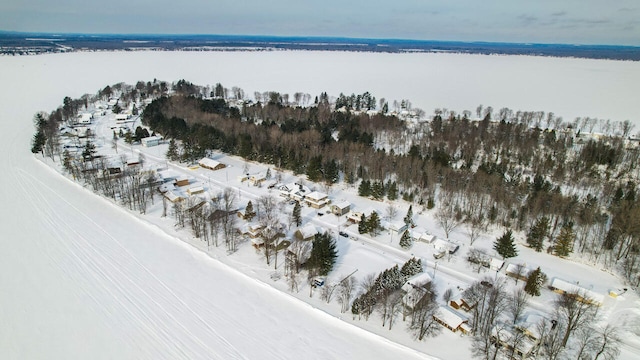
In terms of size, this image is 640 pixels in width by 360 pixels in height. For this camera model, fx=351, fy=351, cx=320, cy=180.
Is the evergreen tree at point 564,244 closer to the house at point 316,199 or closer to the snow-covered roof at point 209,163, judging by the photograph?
the house at point 316,199

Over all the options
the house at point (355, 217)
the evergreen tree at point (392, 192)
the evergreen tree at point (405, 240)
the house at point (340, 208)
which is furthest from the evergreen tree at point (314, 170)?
the evergreen tree at point (405, 240)

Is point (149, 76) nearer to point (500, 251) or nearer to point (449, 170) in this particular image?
point (449, 170)

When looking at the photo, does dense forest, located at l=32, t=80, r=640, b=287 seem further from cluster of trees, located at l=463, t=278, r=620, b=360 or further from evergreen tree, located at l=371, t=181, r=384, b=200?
cluster of trees, located at l=463, t=278, r=620, b=360

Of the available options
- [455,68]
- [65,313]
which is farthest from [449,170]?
[455,68]

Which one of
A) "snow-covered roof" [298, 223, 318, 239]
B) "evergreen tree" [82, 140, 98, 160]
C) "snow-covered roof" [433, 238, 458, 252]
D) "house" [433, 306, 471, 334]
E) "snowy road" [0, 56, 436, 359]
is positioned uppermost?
"evergreen tree" [82, 140, 98, 160]

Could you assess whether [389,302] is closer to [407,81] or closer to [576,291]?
[576,291]

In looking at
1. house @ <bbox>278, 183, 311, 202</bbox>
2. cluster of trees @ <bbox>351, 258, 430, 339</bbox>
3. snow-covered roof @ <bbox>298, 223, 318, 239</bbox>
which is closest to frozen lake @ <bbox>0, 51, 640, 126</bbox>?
house @ <bbox>278, 183, 311, 202</bbox>
